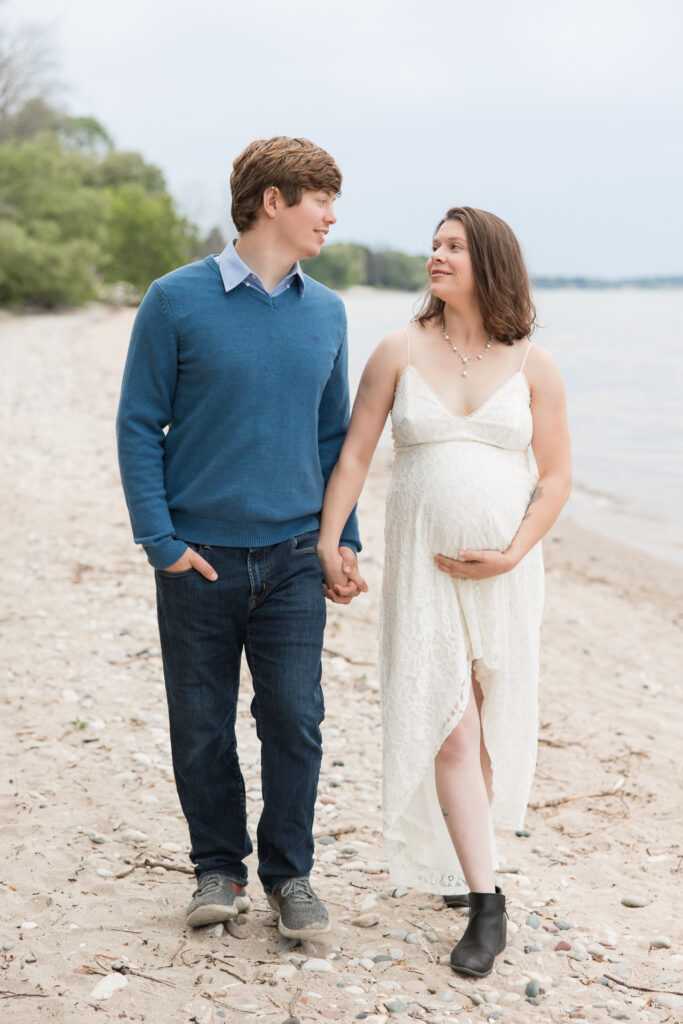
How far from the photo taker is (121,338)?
34281 millimetres

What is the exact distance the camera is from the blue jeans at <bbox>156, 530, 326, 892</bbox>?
310 centimetres

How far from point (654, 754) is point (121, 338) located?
31.1m

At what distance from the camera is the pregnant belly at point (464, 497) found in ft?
10.3

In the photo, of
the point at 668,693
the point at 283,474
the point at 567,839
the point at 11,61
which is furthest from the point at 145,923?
the point at 11,61

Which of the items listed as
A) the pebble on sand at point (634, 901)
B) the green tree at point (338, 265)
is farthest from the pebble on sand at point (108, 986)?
the green tree at point (338, 265)

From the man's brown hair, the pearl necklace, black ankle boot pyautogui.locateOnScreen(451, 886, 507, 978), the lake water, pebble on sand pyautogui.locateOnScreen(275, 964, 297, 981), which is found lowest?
the lake water

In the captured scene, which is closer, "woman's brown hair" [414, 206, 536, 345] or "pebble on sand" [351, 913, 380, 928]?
"woman's brown hair" [414, 206, 536, 345]

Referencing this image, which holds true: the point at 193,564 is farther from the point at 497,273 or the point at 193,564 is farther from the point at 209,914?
the point at 497,273

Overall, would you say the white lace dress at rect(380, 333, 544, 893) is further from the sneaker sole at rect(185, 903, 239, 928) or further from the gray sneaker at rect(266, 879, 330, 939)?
the sneaker sole at rect(185, 903, 239, 928)

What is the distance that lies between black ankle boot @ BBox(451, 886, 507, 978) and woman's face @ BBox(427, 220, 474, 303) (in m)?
1.85

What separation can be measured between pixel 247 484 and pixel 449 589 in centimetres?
72

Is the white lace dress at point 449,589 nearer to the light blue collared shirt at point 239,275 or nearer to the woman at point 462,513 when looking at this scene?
the woman at point 462,513

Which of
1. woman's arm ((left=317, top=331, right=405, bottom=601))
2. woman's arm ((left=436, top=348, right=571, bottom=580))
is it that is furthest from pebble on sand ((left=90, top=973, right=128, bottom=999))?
woman's arm ((left=436, top=348, right=571, bottom=580))

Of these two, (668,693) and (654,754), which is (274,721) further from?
(668,693)
